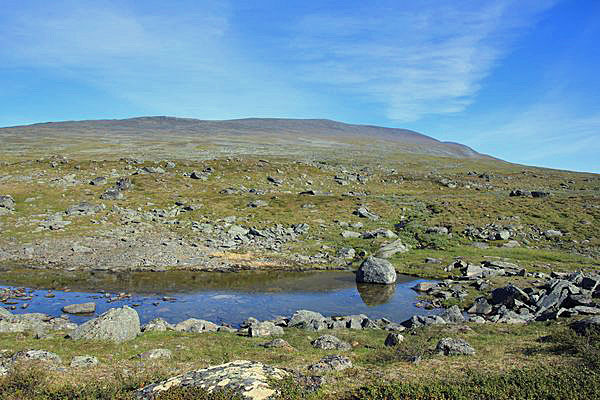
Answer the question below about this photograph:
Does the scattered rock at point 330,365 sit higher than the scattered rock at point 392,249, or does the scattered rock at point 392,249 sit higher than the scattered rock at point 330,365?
the scattered rock at point 392,249

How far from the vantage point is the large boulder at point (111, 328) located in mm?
18391

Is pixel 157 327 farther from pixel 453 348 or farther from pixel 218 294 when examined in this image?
pixel 453 348

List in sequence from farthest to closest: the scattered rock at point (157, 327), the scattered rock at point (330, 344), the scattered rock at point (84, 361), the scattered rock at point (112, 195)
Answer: the scattered rock at point (112, 195) → the scattered rock at point (157, 327) → the scattered rock at point (330, 344) → the scattered rock at point (84, 361)

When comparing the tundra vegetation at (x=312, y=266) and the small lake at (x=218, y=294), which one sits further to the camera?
the small lake at (x=218, y=294)

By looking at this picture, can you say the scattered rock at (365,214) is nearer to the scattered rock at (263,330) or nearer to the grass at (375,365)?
the grass at (375,365)

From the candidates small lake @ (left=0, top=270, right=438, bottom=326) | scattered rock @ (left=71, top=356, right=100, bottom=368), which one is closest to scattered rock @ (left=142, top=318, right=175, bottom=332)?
small lake @ (left=0, top=270, right=438, bottom=326)

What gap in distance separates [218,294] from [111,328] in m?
13.6

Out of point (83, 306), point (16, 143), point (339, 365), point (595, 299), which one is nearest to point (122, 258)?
point (83, 306)

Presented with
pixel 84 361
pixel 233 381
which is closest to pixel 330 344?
pixel 233 381

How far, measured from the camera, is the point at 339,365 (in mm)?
14273

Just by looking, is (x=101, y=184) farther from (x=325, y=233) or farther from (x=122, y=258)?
(x=325, y=233)

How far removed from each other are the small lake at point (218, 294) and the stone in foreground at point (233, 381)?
46.0ft

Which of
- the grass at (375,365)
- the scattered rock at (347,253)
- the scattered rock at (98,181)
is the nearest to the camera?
the grass at (375,365)

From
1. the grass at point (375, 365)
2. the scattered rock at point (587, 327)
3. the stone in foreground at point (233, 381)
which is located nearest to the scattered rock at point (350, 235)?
the grass at point (375, 365)
